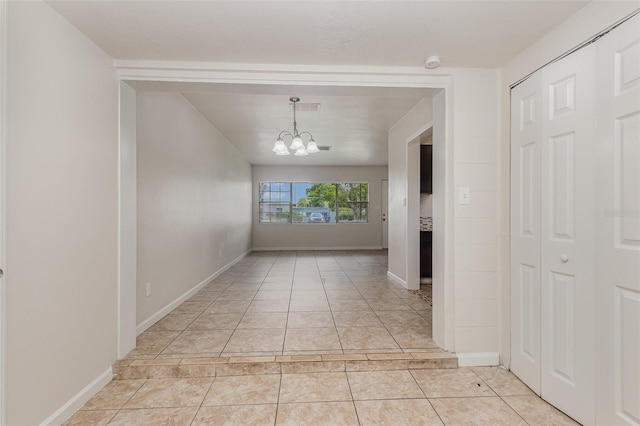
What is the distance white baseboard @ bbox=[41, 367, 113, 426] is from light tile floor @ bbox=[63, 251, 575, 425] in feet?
0.13

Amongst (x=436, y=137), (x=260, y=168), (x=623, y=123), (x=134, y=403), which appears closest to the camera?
(x=623, y=123)

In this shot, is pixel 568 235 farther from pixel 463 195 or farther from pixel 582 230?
pixel 463 195

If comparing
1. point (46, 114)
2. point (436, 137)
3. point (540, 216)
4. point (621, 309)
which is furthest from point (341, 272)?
point (46, 114)

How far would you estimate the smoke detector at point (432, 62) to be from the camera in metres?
2.14

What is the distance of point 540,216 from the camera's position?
76.2 inches

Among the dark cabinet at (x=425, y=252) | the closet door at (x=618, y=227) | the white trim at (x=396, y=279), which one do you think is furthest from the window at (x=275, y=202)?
the closet door at (x=618, y=227)

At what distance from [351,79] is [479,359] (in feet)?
7.76

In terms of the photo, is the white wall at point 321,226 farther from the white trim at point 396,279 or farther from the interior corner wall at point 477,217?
the interior corner wall at point 477,217

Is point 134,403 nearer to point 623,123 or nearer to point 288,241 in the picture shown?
point 623,123

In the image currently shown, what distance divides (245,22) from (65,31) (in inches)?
40.5

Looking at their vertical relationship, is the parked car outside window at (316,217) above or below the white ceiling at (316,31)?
below

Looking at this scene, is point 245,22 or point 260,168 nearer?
point 245,22

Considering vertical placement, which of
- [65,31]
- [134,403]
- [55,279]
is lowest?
[134,403]

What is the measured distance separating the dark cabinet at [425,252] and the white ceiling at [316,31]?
263cm
